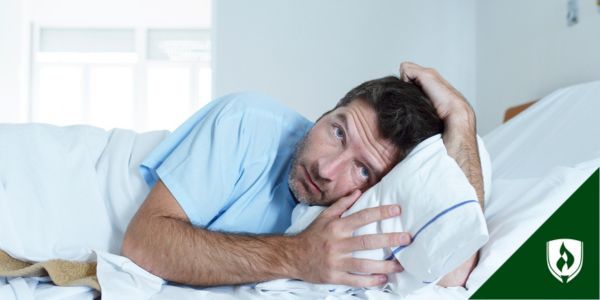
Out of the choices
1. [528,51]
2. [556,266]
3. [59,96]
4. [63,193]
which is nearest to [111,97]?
[59,96]

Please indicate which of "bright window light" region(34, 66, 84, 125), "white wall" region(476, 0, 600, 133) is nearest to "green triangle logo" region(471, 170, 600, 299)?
"white wall" region(476, 0, 600, 133)

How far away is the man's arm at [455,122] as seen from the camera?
1157 millimetres

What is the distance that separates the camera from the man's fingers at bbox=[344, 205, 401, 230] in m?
0.96

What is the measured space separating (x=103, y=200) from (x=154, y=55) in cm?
443

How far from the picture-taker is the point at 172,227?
1.04 meters

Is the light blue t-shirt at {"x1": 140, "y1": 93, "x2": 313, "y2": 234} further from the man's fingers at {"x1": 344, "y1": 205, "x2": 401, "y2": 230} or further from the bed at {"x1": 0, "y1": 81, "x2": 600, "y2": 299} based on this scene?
the man's fingers at {"x1": 344, "y1": 205, "x2": 401, "y2": 230}

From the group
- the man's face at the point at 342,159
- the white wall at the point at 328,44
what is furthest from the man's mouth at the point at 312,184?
the white wall at the point at 328,44

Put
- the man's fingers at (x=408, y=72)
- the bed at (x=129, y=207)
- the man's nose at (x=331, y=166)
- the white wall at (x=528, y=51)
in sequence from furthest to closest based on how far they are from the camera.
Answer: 1. the white wall at (x=528, y=51)
2. the man's fingers at (x=408, y=72)
3. the man's nose at (x=331, y=166)
4. the bed at (x=129, y=207)

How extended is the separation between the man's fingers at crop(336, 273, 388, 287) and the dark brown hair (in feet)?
0.94

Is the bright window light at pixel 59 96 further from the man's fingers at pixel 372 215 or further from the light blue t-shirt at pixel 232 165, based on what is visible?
the man's fingers at pixel 372 215

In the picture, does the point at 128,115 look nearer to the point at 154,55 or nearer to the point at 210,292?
the point at 154,55

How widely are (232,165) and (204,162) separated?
0.06m

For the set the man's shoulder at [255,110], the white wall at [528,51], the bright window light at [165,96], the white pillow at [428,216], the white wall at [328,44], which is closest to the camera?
the white pillow at [428,216]

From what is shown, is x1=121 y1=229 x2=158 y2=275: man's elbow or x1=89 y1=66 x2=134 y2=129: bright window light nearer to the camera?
x1=121 y1=229 x2=158 y2=275: man's elbow
